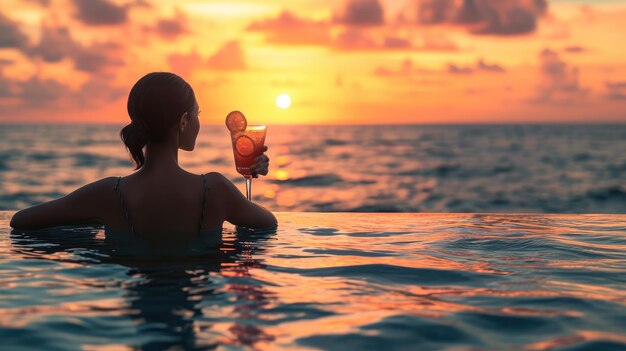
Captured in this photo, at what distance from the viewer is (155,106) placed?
3.90m

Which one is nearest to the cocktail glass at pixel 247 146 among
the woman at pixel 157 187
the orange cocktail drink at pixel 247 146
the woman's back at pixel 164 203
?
the orange cocktail drink at pixel 247 146

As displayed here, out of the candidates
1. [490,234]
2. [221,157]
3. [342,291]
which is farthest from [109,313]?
[221,157]

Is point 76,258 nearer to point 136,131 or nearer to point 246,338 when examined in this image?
point 136,131

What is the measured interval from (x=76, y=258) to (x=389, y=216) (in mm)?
3197

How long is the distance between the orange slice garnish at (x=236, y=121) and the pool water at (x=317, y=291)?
0.83 m

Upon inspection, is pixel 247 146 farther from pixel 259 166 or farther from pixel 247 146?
pixel 259 166

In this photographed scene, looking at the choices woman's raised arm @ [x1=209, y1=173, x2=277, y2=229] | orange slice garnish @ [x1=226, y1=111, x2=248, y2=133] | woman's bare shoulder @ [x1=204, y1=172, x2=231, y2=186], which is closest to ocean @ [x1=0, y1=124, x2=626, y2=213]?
woman's raised arm @ [x1=209, y1=173, x2=277, y2=229]

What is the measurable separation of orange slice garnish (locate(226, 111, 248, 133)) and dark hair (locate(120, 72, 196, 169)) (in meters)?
0.54

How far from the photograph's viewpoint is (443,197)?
24.5 meters

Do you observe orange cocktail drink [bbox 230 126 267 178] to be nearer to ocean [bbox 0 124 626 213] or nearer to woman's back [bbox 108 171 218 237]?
woman's back [bbox 108 171 218 237]

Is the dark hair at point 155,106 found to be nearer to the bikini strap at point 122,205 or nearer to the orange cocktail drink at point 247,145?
the bikini strap at point 122,205

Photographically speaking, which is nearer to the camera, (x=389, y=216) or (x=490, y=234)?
(x=490, y=234)

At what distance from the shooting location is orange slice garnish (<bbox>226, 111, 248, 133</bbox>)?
181 inches

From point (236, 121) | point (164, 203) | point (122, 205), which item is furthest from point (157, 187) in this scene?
point (236, 121)
